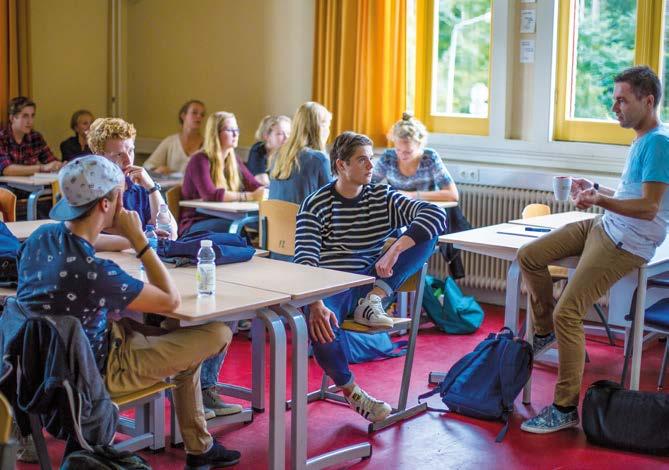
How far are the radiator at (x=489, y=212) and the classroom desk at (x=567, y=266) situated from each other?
1.45 meters

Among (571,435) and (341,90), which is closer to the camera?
(571,435)

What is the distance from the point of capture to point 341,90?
6770mm

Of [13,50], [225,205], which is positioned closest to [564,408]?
[225,205]

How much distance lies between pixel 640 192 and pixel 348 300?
1.22 metres

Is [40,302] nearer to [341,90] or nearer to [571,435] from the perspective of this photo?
[571,435]

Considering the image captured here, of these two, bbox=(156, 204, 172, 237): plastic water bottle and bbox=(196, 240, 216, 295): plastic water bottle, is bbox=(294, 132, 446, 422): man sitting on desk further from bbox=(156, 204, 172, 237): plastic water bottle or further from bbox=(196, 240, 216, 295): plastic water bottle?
bbox=(196, 240, 216, 295): plastic water bottle

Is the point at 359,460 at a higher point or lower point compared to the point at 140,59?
lower

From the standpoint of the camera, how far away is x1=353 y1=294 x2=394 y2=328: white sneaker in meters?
3.84

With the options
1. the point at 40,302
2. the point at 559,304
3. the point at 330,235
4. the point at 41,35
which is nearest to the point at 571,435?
the point at 559,304

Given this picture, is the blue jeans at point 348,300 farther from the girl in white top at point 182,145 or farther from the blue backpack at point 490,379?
the girl in white top at point 182,145

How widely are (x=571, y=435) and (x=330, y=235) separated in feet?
4.10

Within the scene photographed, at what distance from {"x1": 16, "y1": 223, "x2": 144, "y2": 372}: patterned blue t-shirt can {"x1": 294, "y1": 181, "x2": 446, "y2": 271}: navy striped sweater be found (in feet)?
4.07

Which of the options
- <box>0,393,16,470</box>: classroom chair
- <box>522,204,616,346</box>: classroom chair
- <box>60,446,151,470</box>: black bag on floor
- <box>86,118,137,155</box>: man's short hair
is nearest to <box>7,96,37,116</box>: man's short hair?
<box>86,118,137,155</box>: man's short hair

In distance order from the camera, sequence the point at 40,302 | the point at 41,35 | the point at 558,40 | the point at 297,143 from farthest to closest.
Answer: the point at 41,35, the point at 558,40, the point at 297,143, the point at 40,302
